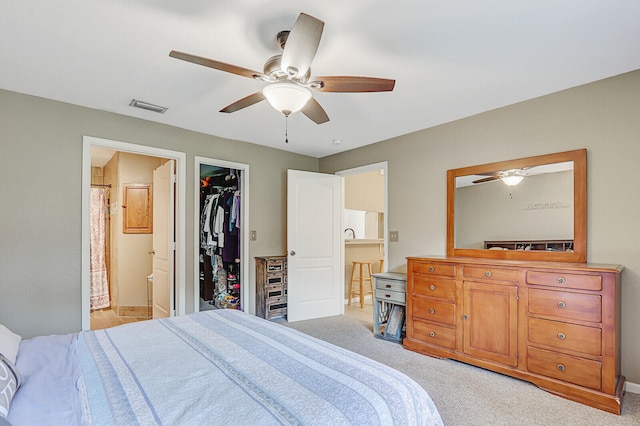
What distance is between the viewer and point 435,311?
3.16m

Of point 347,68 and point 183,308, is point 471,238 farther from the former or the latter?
point 183,308

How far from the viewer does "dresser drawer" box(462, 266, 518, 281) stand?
105 inches

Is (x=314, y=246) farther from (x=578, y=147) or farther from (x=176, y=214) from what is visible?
(x=578, y=147)

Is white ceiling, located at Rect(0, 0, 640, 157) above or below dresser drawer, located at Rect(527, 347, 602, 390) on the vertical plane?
above

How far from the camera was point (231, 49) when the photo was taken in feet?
7.00

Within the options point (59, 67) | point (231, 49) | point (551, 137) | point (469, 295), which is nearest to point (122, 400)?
point (231, 49)

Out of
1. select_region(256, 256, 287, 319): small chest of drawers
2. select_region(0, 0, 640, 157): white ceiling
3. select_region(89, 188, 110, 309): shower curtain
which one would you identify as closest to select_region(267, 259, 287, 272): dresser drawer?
select_region(256, 256, 287, 319): small chest of drawers

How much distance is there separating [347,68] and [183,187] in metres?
2.31

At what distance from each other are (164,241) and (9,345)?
8.22 feet

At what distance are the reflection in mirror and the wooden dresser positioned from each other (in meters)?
0.37

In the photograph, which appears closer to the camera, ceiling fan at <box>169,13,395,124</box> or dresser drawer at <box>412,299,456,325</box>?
ceiling fan at <box>169,13,395,124</box>

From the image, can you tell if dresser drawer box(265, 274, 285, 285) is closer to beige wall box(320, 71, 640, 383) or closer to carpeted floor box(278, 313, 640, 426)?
carpeted floor box(278, 313, 640, 426)

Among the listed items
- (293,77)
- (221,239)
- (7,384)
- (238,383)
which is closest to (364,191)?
(221,239)

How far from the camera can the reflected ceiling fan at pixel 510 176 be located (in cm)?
305
